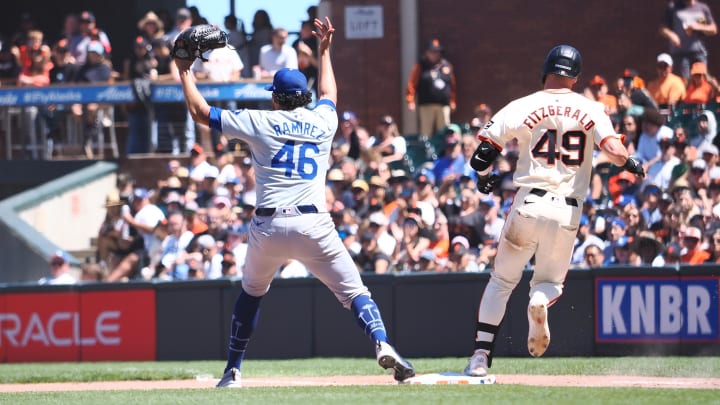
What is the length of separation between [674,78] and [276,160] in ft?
30.4

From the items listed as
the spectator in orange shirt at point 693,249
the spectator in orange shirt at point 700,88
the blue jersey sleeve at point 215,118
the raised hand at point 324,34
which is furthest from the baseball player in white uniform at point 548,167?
the spectator in orange shirt at point 700,88

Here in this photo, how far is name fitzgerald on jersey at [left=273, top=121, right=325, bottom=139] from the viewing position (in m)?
8.16

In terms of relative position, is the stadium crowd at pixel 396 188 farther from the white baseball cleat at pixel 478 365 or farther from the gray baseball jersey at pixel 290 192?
the gray baseball jersey at pixel 290 192

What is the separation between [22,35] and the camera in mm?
21422

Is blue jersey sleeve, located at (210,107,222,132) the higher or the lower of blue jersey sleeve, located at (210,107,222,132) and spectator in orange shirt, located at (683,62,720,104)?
the lower

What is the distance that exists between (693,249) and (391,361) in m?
5.13

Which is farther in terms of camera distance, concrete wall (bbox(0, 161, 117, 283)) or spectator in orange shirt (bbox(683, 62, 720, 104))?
concrete wall (bbox(0, 161, 117, 283))

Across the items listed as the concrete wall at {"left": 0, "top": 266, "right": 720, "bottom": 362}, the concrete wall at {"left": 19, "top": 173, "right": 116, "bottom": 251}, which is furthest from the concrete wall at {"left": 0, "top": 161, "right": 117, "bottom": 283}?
the concrete wall at {"left": 0, "top": 266, "right": 720, "bottom": 362}

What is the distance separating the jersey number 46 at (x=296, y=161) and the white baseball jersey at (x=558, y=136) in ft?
4.21

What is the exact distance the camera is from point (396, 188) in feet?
49.9

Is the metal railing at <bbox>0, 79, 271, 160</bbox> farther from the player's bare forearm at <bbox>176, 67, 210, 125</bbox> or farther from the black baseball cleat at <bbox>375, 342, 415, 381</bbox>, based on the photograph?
the black baseball cleat at <bbox>375, 342, 415, 381</bbox>

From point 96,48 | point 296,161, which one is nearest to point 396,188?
point 96,48

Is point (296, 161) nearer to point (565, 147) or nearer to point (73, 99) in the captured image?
point (565, 147)

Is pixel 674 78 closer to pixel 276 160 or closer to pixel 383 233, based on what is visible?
pixel 383 233
